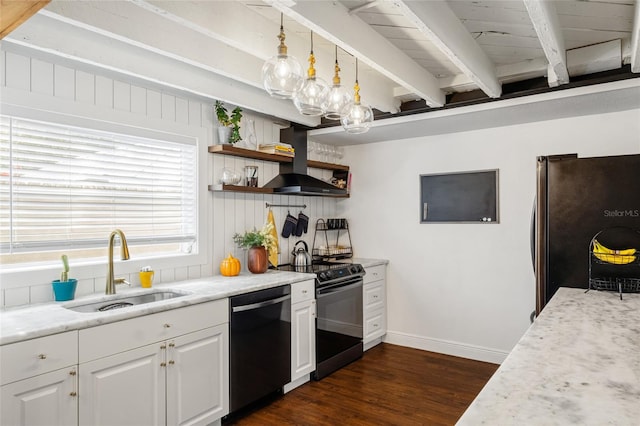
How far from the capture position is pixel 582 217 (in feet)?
7.15

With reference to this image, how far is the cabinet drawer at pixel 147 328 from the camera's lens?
6.56ft

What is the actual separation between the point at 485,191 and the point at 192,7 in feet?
9.85

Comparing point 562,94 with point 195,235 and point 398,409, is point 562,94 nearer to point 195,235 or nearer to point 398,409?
point 398,409

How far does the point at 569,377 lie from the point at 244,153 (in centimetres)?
283

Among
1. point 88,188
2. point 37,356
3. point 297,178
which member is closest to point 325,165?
point 297,178

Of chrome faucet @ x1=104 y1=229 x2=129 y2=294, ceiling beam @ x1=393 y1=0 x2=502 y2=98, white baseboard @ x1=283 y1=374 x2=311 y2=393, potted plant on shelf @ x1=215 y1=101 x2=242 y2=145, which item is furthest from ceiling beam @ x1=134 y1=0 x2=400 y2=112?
white baseboard @ x1=283 y1=374 x2=311 y2=393

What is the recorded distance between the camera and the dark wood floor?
2.82 m

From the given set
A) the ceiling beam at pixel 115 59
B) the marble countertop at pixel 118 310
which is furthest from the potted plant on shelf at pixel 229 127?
the marble countertop at pixel 118 310

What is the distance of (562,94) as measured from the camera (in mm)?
2842

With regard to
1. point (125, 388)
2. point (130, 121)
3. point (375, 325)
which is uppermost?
point (130, 121)

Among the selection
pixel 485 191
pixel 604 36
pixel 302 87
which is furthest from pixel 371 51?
pixel 485 191

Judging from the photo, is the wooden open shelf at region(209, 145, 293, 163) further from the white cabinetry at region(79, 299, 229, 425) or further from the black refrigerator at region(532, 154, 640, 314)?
the black refrigerator at region(532, 154, 640, 314)

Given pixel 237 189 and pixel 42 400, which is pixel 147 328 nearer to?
pixel 42 400

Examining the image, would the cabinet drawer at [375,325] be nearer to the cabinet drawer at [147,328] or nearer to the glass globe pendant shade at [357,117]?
the cabinet drawer at [147,328]
